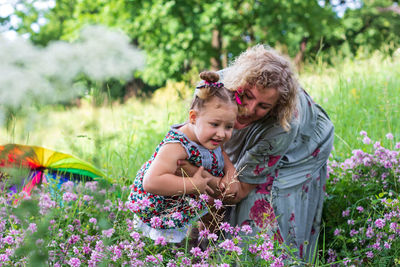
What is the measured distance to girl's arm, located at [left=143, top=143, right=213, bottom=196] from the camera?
214 cm

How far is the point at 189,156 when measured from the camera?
7.56ft

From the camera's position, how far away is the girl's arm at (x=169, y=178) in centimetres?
214

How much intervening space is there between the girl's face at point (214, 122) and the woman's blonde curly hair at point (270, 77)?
167 mm

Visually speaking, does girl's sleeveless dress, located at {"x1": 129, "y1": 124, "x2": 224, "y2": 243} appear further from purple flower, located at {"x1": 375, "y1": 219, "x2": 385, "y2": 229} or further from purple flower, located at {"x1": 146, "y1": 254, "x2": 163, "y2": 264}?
purple flower, located at {"x1": 375, "y1": 219, "x2": 385, "y2": 229}

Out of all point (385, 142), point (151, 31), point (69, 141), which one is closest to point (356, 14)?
point (151, 31)

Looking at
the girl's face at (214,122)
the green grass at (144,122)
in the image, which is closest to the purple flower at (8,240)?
the green grass at (144,122)

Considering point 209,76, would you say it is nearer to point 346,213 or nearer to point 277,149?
point 277,149

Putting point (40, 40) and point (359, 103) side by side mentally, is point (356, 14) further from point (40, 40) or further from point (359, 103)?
point (40, 40)

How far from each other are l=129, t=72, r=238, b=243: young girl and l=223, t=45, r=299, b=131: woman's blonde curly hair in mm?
132

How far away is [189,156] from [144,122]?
3735mm

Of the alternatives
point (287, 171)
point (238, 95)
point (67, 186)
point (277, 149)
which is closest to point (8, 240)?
point (67, 186)

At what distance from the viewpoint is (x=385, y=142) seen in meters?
3.58

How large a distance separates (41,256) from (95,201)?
4.10ft

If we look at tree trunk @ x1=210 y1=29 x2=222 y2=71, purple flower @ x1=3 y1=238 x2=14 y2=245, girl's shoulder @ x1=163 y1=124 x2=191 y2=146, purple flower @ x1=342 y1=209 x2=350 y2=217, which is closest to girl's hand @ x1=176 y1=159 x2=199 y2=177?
girl's shoulder @ x1=163 y1=124 x2=191 y2=146
